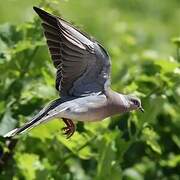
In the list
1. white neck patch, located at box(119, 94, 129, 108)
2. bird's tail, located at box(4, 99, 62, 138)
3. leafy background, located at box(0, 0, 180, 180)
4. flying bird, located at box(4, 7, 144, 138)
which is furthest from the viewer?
leafy background, located at box(0, 0, 180, 180)

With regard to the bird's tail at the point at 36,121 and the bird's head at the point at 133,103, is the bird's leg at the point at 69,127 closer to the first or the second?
the bird's tail at the point at 36,121

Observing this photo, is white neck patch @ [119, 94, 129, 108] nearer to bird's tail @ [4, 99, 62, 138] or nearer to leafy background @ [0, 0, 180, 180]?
bird's tail @ [4, 99, 62, 138]

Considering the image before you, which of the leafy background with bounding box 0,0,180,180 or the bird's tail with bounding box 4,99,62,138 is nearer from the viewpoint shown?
the bird's tail with bounding box 4,99,62,138

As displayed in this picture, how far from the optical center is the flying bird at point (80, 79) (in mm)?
2965

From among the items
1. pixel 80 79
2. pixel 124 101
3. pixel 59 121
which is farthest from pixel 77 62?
pixel 59 121

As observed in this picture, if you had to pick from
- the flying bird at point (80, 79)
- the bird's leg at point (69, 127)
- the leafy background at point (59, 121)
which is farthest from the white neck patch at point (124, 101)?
the leafy background at point (59, 121)

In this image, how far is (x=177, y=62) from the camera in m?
3.88

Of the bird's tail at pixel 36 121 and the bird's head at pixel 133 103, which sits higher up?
the bird's tail at pixel 36 121

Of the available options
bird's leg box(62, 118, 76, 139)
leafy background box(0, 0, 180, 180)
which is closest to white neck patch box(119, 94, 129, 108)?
bird's leg box(62, 118, 76, 139)

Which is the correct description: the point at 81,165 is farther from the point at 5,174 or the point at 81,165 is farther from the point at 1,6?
the point at 1,6

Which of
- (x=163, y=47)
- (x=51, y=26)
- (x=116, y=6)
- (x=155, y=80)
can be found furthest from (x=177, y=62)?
(x=116, y=6)

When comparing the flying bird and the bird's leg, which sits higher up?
the flying bird

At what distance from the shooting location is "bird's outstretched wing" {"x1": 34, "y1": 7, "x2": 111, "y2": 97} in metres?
3.00

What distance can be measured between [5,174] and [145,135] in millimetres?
567
